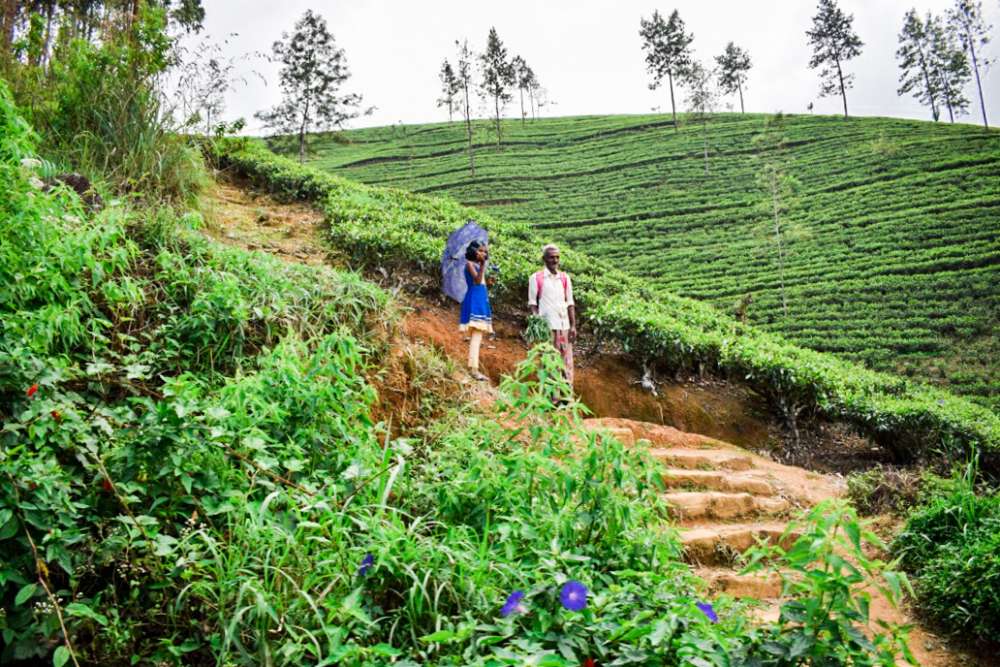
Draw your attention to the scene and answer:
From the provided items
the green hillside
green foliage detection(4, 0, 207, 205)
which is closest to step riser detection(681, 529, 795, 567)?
green foliage detection(4, 0, 207, 205)

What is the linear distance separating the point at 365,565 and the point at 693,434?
5.36 meters

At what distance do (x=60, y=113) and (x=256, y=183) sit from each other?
561 cm

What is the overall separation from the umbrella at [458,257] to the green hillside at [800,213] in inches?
448

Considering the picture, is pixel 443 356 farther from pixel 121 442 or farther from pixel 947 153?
pixel 947 153

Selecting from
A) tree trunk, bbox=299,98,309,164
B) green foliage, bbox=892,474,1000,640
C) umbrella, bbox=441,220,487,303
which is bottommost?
green foliage, bbox=892,474,1000,640

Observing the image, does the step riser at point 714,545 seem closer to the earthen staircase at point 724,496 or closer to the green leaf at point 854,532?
the earthen staircase at point 724,496

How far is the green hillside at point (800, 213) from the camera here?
52.5 feet

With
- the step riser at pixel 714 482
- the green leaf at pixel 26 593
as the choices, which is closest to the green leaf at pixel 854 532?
the green leaf at pixel 26 593

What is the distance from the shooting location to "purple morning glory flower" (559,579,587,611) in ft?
5.53

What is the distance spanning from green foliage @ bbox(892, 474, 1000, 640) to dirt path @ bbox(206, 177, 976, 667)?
0.18 m

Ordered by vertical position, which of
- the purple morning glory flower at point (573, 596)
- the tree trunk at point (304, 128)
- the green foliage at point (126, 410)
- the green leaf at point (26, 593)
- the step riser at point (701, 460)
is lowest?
the step riser at point (701, 460)

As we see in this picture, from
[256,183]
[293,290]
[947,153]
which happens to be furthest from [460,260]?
[947,153]

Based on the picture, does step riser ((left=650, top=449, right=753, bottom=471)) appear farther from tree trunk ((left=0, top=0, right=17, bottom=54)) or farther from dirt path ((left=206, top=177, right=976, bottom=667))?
tree trunk ((left=0, top=0, right=17, bottom=54))

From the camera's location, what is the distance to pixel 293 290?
407cm
